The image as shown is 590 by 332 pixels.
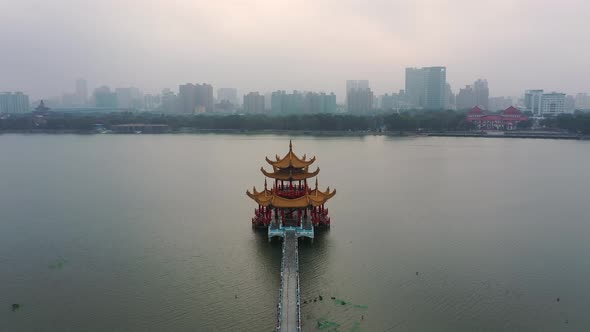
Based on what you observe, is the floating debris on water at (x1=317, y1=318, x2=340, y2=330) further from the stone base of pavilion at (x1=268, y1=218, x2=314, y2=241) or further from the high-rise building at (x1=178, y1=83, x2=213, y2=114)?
the high-rise building at (x1=178, y1=83, x2=213, y2=114)

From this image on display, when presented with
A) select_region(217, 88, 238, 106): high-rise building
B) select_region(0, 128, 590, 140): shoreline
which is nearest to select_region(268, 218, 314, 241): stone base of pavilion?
select_region(0, 128, 590, 140): shoreline

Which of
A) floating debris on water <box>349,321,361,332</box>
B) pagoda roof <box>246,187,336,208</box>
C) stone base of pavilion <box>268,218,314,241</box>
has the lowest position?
floating debris on water <box>349,321,361,332</box>

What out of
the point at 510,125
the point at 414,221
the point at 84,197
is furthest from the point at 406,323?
the point at 510,125

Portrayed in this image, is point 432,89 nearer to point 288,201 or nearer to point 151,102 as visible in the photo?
point 151,102

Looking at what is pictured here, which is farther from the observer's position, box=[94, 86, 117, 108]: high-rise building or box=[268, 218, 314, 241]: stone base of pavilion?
box=[94, 86, 117, 108]: high-rise building

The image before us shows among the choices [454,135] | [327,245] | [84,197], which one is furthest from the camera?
[454,135]

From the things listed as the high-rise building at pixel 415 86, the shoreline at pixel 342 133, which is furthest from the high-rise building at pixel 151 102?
the shoreline at pixel 342 133

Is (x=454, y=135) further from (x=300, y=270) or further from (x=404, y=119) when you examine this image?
(x=300, y=270)
